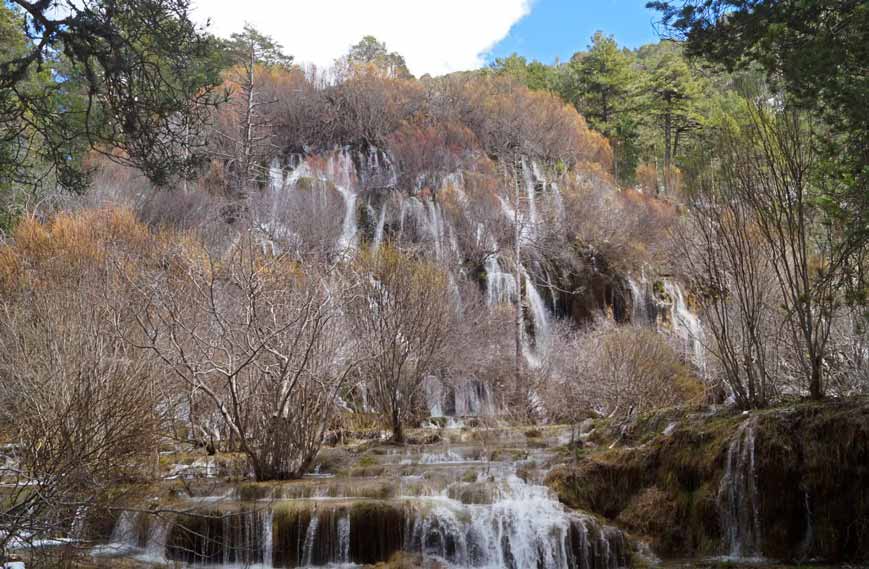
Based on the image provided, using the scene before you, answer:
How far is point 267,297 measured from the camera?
40.5ft

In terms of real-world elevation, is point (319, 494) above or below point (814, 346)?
below

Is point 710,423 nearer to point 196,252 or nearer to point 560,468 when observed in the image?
point 560,468

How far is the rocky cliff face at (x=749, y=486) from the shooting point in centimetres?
791

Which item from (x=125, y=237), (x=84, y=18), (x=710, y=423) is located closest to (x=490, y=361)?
(x=125, y=237)

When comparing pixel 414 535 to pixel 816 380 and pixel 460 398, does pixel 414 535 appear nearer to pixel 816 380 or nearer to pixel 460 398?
pixel 816 380

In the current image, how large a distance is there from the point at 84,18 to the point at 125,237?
15334 mm

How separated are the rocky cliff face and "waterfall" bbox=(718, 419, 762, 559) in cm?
1

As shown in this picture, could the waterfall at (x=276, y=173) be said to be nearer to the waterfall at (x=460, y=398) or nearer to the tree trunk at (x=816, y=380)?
the waterfall at (x=460, y=398)

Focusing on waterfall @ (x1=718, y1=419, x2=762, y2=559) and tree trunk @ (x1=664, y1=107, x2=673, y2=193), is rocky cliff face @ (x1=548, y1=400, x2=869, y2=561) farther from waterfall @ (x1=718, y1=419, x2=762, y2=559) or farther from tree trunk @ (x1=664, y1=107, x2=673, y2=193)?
tree trunk @ (x1=664, y1=107, x2=673, y2=193)

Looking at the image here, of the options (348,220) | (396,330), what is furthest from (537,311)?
(396,330)

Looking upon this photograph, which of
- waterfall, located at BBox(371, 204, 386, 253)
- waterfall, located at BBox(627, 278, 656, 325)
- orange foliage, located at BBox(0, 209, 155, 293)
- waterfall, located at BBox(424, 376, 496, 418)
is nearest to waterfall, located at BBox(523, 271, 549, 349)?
waterfall, located at BBox(627, 278, 656, 325)

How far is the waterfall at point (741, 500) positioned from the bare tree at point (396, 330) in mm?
8401

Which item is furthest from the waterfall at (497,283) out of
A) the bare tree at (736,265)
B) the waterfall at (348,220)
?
the bare tree at (736,265)

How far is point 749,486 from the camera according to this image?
28.1 ft
